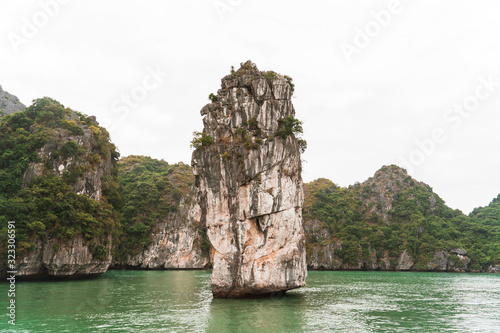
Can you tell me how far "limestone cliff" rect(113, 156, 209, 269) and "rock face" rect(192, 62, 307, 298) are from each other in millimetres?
39688

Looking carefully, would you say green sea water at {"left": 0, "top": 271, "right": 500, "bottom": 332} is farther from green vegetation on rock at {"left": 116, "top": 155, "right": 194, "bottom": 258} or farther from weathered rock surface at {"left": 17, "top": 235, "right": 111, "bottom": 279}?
green vegetation on rock at {"left": 116, "top": 155, "right": 194, "bottom": 258}

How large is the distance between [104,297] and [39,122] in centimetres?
2337

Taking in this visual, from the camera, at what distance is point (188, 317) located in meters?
15.9

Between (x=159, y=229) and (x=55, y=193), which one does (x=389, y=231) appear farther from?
(x=55, y=193)

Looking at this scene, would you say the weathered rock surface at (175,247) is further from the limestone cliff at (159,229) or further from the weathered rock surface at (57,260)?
the weathered rock surface at (57,260)

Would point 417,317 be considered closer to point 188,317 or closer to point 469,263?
point 188,317

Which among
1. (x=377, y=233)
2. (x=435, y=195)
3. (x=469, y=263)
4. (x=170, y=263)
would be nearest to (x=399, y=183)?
(x=435, y=195)

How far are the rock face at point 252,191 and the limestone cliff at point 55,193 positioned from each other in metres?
17.9

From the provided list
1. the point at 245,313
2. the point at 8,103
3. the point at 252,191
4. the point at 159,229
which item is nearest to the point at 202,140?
the point at 252,191

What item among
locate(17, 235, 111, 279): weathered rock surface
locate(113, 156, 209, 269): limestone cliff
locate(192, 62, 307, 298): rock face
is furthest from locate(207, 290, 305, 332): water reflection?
locate(113, 156, 209, 269): limestone cliff

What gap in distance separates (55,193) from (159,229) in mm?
31860

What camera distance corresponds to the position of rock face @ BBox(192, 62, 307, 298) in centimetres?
2050

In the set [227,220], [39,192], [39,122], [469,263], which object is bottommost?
[469,263]

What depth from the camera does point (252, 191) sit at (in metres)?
21.0
